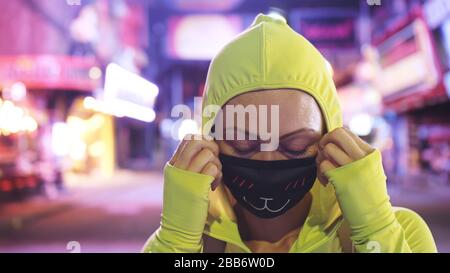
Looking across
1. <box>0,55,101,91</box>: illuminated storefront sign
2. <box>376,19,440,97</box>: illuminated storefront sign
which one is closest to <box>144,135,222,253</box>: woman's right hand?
<box>0,55,101,91</box>: illuminated storefront sign

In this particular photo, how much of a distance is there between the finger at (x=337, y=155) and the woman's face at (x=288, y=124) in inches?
2.4

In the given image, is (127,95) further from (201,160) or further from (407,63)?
(407,63)

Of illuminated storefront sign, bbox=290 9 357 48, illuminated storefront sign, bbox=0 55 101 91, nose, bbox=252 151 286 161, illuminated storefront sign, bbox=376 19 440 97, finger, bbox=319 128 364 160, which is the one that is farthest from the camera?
illuminated storefront sign, bbox=376 19 440 97

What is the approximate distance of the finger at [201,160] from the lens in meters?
0.90

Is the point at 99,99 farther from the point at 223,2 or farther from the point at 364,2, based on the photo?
the point at 364,2

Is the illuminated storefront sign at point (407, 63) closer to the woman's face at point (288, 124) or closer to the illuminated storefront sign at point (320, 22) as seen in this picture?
the illuminated storefront sign at point (320, 22)

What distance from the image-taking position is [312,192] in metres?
1.03

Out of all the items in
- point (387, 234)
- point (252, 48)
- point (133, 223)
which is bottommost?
point (133, 223)

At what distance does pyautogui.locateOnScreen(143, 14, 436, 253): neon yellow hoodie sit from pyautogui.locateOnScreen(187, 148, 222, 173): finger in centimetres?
1

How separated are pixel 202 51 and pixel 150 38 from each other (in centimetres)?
29

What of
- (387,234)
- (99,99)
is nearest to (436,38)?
(99,99)

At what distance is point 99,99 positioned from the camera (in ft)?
6.30

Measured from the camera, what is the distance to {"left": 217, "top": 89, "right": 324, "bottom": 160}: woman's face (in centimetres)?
92

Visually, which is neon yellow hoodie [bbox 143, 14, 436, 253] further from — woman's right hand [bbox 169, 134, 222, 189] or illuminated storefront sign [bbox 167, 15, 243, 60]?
illuminated storefront sign [bbox 167, 15, 243, 60]
